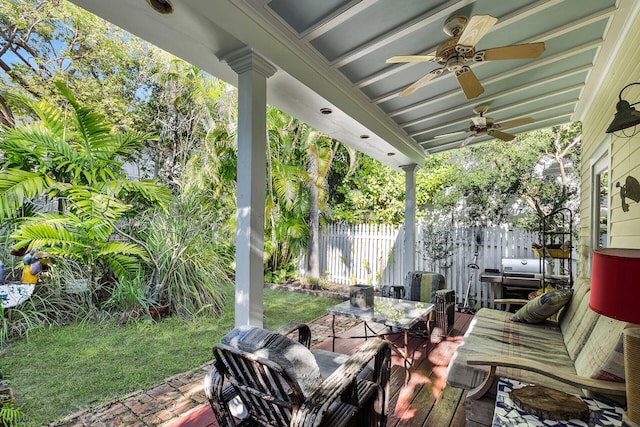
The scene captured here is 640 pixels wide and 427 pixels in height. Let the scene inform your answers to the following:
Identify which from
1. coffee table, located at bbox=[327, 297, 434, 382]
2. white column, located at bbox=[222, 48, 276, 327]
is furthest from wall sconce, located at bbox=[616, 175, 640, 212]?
white column, located at bbox=[222, 48, 276, 327]

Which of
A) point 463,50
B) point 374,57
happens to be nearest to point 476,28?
point 463,50

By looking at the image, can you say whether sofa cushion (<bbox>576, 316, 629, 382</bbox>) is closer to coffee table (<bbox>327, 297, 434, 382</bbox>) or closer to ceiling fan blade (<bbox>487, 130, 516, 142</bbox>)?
coffee table (<bbox>327, 297, 434, 382</bbox>)

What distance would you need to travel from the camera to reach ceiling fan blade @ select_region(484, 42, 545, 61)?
217cm

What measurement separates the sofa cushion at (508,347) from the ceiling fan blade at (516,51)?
7.47ft

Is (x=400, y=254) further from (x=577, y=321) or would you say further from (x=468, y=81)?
(x=468, y=81)

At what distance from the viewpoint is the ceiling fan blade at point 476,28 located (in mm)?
1863

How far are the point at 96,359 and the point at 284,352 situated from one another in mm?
2776

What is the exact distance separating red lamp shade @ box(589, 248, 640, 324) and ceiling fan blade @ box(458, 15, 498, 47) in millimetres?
1499

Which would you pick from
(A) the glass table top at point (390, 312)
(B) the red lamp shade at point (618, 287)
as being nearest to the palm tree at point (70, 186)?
(A) the glass table top at point (390, 312)

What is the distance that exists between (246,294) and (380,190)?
671cm

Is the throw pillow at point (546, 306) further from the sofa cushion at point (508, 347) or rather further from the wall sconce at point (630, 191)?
the wall sconce at point (630, 191)

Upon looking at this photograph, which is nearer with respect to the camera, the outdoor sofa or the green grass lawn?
the outdoor sofa

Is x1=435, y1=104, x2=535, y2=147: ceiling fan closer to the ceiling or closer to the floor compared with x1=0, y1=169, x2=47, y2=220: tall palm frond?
closer to the ceiling

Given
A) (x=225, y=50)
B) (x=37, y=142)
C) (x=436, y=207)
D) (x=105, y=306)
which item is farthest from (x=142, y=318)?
(x=436, y=207)
